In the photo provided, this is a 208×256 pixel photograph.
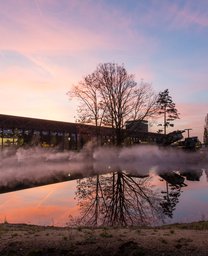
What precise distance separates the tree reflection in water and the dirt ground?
427 centimetres

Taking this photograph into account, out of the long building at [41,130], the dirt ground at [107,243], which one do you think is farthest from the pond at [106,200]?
the long building at [41,130]

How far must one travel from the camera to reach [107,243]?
30.3 feet

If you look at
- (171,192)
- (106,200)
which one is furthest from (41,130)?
(106,200)

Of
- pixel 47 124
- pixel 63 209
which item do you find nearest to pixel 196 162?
pixel 63 209

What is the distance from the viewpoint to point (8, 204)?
18.6m

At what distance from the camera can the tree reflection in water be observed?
14.9 metres

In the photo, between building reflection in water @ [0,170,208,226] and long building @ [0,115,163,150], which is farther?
long building @ [0,115,163,150]

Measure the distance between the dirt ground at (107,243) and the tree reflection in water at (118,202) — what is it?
427 centimetres

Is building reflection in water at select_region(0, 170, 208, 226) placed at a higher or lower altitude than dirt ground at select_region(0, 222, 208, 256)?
lower

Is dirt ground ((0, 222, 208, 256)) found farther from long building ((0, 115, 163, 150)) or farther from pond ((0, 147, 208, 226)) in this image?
long building ((0, 115, 163, 150))

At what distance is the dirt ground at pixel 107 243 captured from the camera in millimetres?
8734

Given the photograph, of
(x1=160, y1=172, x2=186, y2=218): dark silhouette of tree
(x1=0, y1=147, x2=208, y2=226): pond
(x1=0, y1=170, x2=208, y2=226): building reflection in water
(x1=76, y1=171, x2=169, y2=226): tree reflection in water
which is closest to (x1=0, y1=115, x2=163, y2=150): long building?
(x1=0, y1=147, x2=208, y2=226): pond

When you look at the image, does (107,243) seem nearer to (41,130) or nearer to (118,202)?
(118,202)

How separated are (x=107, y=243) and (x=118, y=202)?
9481mm
